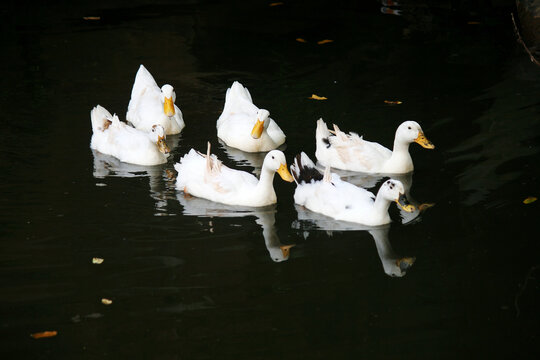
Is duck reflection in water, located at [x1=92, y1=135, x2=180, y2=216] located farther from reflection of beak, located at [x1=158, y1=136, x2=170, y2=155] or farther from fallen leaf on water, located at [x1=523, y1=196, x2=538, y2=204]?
fallen leaf on water, located at [x1=523, y1=196, x2=538, y2=204]

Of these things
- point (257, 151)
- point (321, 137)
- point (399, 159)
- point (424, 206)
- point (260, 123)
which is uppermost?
point (260, 123)

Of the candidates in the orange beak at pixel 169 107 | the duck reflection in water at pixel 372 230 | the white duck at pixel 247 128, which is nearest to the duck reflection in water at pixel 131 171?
the orange beak at pixel 169 107

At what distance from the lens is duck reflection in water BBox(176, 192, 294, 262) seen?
24.7ft

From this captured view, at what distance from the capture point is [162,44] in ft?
44.4

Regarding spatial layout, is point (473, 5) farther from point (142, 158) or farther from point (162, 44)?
point (142, 158)

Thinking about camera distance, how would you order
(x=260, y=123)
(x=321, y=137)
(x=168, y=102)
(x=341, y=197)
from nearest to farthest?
(x=341, y=197)
(x=321, y=137)
(x=260, y=123)
(x=168, y=102)

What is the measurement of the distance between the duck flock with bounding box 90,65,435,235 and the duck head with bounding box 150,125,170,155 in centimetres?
1

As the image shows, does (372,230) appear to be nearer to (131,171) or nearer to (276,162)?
(276,162)

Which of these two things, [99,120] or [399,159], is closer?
[399,159]

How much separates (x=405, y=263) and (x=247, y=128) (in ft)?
11.4

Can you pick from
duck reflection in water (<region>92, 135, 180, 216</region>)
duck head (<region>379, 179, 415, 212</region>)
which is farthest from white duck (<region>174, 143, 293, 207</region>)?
duck head (<region>379, 179, 415, 212</region>)

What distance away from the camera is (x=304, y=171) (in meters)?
8.27

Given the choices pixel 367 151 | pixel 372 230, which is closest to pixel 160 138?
pixel 367 151

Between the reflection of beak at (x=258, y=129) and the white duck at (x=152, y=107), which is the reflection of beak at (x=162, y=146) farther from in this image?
the reflection of beak at (x=258, y=129)
